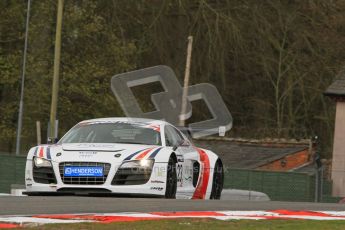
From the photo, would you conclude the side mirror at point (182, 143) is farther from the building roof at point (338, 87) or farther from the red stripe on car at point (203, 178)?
the building roof at point (338, 87)

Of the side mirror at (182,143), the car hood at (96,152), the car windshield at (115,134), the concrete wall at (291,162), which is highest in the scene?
the car windshield at (115,134)

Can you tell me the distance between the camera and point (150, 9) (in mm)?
42750

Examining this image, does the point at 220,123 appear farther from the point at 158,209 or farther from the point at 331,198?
the point at 158,209

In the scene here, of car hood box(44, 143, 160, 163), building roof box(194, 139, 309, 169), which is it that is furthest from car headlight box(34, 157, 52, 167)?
building roof box(194, 139, 309, 169)

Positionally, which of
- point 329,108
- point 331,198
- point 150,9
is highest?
point 150,9

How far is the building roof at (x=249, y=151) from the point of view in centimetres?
4288

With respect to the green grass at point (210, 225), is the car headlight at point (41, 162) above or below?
above

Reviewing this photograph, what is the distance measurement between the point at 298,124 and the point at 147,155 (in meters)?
29.5

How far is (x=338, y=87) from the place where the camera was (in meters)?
41.6

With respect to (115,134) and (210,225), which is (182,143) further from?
(210,225)

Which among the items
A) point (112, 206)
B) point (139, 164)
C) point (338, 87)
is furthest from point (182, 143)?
point (338, 87)

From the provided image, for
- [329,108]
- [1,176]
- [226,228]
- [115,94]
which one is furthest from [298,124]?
[226,228]

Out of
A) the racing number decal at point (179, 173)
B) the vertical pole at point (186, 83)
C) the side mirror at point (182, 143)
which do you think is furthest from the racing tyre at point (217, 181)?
the vertical pole at point (186, 83)

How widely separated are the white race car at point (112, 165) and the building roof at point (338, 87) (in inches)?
959
